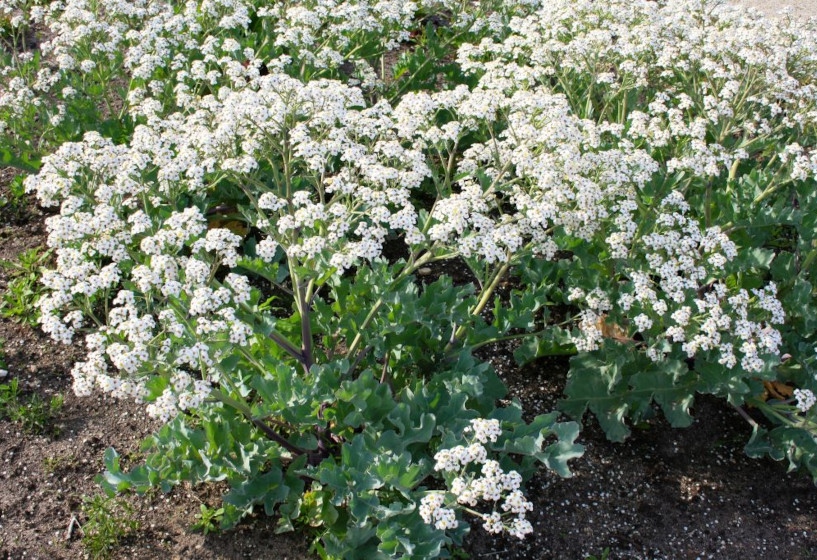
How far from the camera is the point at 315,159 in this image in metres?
4.26

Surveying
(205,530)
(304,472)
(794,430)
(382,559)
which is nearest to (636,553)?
(794,430)

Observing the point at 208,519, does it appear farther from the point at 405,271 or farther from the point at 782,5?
the point at 782,5

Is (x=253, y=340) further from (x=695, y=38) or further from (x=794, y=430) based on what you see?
(x=695, y=38)

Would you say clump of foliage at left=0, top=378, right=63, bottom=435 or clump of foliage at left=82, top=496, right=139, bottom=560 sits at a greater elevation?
clump of foliage at left=0, top=378, right=63, bottom=435

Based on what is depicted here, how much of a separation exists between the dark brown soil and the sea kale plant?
8.4 inches

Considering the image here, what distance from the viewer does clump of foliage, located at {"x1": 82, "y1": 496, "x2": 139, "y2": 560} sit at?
13.1 ft

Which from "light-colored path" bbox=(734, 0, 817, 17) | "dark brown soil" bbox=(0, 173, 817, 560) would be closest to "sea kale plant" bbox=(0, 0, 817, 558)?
"dark brown soil" bbox=(0, 173, 817, 560)

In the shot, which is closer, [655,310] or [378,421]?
[378,421]

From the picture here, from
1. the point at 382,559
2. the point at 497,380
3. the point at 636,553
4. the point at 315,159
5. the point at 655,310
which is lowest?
the point at 636,553

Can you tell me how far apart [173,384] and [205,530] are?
3.56 ft

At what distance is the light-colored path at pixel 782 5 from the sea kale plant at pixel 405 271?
4688 millimetres

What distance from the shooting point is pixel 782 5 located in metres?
10.8

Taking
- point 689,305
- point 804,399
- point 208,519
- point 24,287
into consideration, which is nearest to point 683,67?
point 689,305

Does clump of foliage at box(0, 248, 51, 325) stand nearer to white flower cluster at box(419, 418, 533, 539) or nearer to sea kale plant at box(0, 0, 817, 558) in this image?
sea kale plant at box(0, 0, 817, 558)
